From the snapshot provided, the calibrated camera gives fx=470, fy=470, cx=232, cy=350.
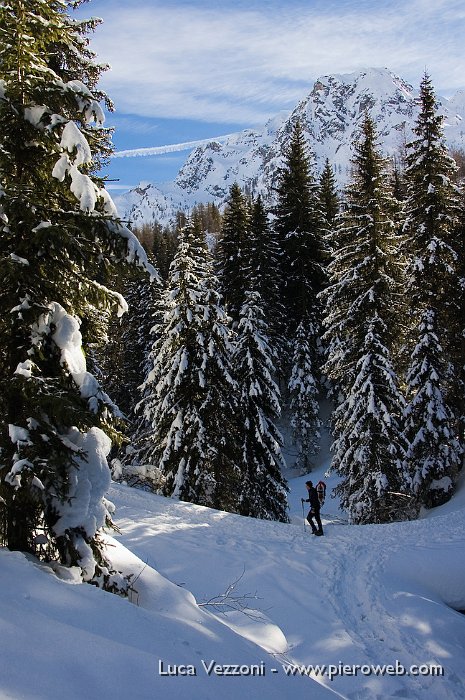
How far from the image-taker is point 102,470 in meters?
5.56

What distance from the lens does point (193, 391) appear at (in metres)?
19.0

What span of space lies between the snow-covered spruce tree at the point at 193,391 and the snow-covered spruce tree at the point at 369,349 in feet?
16.0

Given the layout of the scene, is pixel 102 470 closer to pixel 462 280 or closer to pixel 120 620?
pixel 120 620

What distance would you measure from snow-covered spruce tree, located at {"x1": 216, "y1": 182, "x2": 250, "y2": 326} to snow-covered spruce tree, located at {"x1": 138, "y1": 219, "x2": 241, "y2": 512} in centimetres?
1001

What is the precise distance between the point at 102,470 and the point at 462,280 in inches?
712

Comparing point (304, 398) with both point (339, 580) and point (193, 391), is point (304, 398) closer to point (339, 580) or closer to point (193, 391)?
A: point (193, 391)

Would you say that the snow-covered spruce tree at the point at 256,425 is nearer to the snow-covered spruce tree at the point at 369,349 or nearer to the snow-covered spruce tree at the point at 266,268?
the snow-covered spruce tree at the point at 369,349

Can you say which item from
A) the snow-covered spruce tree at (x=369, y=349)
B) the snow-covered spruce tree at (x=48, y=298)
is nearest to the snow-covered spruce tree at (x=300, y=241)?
the snow-covered spruce tree at (x=369, y=349)

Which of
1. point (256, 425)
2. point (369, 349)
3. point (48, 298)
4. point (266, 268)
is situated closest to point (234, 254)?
point (266, 268)

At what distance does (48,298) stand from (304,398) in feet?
84.3

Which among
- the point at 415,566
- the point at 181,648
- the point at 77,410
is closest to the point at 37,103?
the point at 77,410

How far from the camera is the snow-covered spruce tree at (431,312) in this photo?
18.7 metres

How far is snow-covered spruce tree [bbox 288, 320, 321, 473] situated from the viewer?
3023cm

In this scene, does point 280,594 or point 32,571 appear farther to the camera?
point 280,594
